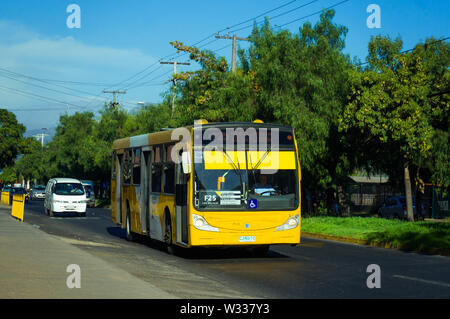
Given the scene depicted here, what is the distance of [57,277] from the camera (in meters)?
11.3

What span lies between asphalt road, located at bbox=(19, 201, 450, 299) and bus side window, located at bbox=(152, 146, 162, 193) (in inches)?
68.5

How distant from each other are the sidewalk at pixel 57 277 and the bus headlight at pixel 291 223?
14.5ft

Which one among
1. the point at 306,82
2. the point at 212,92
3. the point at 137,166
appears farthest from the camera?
the point at 212,92

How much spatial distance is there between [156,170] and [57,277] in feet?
25.8

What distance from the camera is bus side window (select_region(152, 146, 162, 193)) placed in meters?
18.7

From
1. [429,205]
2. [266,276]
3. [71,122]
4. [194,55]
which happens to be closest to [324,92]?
[194,55]

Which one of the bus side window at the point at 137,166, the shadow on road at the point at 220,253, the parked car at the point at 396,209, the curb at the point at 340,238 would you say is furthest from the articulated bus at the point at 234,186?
the parked car at the point at 396,209

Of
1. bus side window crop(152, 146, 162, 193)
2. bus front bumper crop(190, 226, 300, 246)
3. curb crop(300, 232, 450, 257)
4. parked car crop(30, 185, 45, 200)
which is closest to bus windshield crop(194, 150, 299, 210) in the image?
bus front bumper crop(190, 226, 300, 246)

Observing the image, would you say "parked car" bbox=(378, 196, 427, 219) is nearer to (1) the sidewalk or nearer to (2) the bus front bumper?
(2) the bus front bumper

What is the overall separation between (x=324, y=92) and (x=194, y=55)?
35.1 ft

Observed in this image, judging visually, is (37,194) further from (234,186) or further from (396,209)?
(234,186)

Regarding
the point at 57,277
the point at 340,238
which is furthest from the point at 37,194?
the point at 57,277

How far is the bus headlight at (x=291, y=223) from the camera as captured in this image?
1628cm

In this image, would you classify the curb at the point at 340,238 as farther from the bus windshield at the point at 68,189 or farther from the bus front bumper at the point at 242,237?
the bus windshield at the point at 68,189
